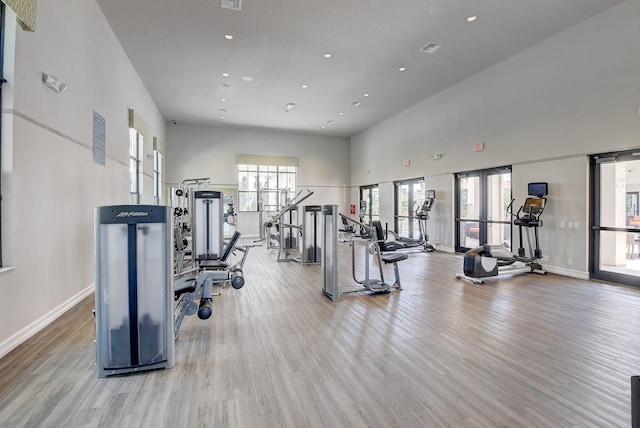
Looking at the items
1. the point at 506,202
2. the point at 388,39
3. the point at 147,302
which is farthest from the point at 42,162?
the point at 506,202

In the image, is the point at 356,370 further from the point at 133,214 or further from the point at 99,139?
the point at 99,139

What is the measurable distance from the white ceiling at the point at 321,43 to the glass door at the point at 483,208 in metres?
2.58

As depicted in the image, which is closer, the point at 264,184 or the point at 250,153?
the point at 250,153

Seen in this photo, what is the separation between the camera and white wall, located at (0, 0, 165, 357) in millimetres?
2910

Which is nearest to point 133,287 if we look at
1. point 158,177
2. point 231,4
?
point 231,4

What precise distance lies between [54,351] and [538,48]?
28.7 feet

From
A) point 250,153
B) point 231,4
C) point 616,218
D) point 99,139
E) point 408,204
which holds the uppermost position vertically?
point 231,4

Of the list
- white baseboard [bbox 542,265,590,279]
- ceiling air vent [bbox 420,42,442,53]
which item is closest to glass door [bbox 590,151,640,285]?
white baseboard [bbox 542,265,590,279]

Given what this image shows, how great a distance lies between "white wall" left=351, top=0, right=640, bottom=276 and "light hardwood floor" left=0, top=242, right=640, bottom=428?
2249 millimetres

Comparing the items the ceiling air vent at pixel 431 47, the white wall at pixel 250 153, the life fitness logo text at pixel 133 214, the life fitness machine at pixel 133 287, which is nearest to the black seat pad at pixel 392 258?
the life fitness machine at pixel 133 287

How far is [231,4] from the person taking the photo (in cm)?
488

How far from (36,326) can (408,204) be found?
388 inches

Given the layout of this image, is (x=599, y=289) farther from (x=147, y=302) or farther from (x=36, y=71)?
(x=36, y=71)

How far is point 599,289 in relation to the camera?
4871 millimetres
